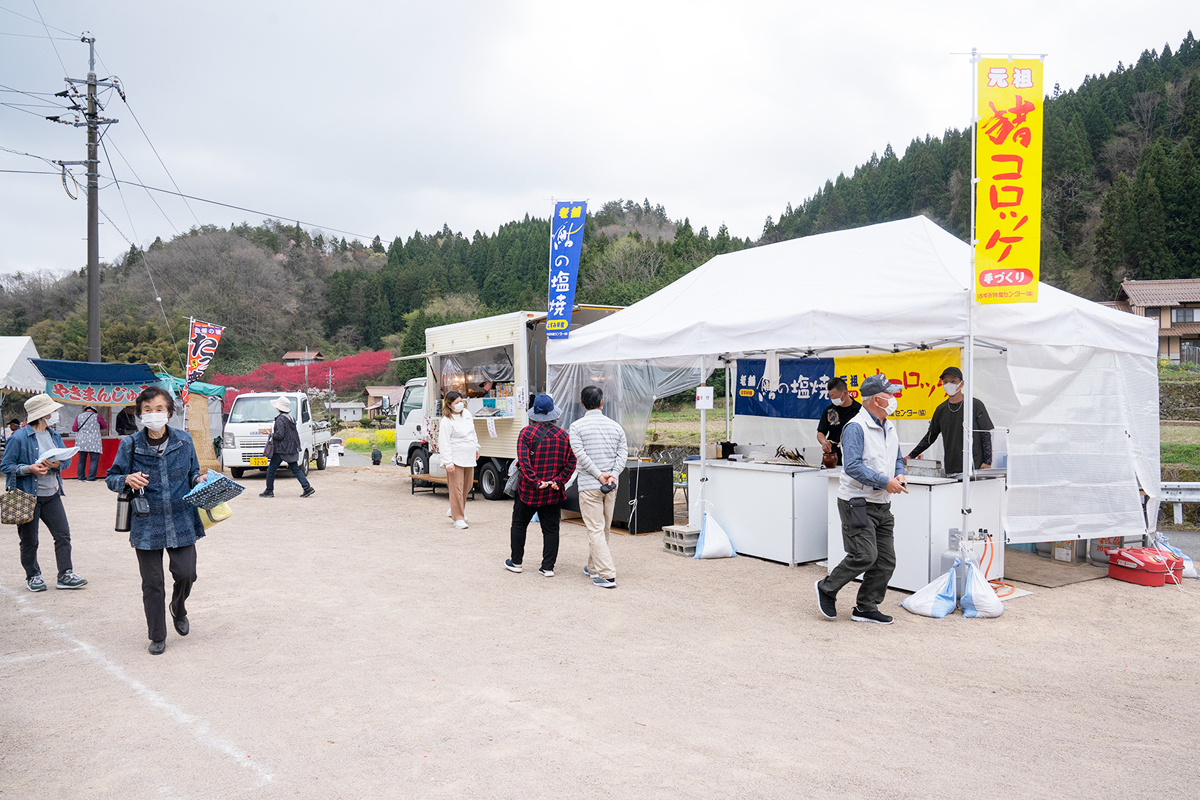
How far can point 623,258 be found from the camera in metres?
51.6

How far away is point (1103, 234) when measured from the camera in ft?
142

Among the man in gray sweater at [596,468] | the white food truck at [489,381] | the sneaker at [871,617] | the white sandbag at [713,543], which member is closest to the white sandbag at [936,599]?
the sneaker at [871,617]

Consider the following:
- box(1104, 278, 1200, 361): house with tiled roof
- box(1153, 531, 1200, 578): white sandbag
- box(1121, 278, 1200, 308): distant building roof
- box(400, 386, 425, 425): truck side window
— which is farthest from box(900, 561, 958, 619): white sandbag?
box(1121, 278, 1200, 308): distant building roof

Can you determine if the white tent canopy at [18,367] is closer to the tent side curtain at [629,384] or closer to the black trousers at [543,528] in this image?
the tent side curtain at [629,384]

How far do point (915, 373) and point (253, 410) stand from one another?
44.8 ft

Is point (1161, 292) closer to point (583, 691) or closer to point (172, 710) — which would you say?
point (583, 691)

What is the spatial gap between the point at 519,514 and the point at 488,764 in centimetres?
373

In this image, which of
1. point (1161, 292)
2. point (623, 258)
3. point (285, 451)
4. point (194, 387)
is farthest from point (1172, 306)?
point (194, 387)

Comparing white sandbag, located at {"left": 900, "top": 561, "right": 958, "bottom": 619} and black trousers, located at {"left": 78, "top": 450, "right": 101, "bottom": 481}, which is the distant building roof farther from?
black trousers, located at {"left": 78, "top": 450, "right": 101, "bottom": 481}

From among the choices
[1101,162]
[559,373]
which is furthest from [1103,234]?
[559,373]

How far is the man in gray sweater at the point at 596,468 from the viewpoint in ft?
21.9

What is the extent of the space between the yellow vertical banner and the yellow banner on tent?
2.33 m

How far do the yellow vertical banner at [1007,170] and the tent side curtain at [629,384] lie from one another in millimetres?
5024

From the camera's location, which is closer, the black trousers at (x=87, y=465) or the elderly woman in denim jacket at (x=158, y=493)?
the elderly woman in denim jacket at (x=158, y=493)
